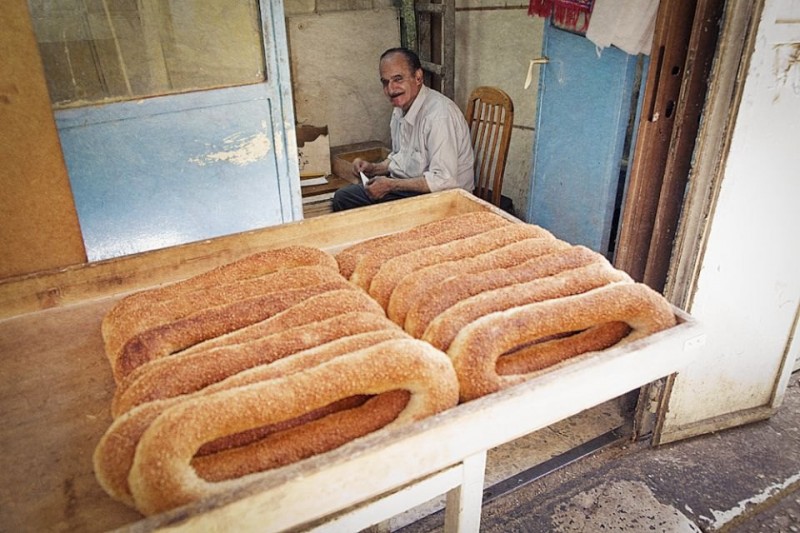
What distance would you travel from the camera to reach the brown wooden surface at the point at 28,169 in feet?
4.49

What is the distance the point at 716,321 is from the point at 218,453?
224 cm

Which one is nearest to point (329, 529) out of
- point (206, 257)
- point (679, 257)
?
point (206, 257)

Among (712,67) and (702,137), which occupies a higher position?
(712,67)

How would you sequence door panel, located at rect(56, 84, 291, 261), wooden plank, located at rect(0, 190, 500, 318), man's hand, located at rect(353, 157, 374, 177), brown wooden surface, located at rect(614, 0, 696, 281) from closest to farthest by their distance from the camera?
wooden plank, located at rect(0, 190, 500, 318)
brown wooden surface, located at rect(614, 0, 696, 281)
door panel, located at rect(56, 84, 291, 261)
man's hand, located at rect(353, 157, 374, 177)

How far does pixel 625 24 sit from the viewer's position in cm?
261

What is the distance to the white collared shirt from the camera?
377 cm

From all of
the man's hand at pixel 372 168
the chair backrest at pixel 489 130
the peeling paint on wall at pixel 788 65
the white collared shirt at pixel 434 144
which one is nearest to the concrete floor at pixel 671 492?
the peeling paint on wall at pixel 788 65

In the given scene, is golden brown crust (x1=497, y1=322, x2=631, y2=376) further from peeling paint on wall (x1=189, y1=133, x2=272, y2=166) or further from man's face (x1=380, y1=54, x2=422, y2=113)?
man's face (x1=380, y1=54, x2=422, y2=113)

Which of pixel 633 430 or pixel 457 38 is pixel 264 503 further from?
pixel 457 38

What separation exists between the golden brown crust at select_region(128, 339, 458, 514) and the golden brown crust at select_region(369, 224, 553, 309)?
13.5 inches

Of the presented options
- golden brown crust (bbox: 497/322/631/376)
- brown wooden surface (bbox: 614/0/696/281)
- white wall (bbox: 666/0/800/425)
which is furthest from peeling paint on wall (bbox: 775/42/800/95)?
golden brown crust (bbox: 497/322/631/376)

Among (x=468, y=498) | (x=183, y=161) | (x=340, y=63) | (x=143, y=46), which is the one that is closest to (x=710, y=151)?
(x=468, y=498)

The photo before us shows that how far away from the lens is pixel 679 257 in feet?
7.66

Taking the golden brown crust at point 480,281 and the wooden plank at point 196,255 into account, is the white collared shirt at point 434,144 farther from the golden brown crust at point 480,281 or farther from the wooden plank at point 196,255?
the golden brown crust at point 480,281
